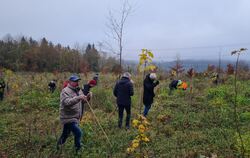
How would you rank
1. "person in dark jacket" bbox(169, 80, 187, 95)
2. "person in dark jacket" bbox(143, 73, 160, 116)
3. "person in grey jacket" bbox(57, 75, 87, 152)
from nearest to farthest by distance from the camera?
"person in grey jacket" bbox(57, 75, 87, 152) < "person in dark jacket" bbox(143, 73, 160, 116) < "person in dark jacket" bbox(169, 80, 187, 95)

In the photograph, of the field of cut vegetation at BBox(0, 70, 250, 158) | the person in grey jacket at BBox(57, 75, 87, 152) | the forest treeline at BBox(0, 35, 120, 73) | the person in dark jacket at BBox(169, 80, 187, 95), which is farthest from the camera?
the forest treeline at BBox(0, 35, 120, 73)

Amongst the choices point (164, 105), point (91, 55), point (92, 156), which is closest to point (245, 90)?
point (164, 105)

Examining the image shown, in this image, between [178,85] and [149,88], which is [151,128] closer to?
[149,88]

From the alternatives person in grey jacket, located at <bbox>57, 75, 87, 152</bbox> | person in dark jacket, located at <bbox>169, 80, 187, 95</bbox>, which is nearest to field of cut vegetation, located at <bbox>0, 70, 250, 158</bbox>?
person in dark jacket, located at <bbox>169, 80, 187, 95</bbox>

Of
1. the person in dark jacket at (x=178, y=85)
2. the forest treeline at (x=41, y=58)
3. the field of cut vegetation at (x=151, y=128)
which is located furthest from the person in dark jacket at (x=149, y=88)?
the forest treeline at (x=41, y=58)

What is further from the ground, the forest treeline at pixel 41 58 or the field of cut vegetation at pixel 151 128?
the forest treeline at pixel 41 58

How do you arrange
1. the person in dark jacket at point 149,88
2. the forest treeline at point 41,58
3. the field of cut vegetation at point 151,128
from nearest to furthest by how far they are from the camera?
the field of cut vegetation at point 151,128 → the person in dark jacket at point 149,88 → the forest treeline at point 41,58

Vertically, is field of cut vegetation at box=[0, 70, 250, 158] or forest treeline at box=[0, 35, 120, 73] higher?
forest treeline at box=[0, 35, 120, 73]

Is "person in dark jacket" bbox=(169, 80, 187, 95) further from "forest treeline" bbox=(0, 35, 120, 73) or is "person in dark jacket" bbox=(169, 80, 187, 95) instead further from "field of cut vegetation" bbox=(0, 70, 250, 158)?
"forest treeline" bbox=(0, 35, 120, 73)

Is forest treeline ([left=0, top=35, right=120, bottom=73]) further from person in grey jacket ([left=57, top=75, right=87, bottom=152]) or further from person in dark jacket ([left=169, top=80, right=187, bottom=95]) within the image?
person in grey jacket ([left=57, top=75, right=87, bottom=152])

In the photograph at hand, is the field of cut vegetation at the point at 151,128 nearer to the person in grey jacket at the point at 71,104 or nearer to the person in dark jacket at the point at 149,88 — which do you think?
the person in grey jacket at the point at 71,104

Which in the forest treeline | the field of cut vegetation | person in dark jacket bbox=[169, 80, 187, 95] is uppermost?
the forest treeline

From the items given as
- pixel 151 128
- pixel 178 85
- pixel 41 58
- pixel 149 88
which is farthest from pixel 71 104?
pixel 41 58

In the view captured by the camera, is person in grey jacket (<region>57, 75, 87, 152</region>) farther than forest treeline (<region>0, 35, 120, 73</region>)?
No
